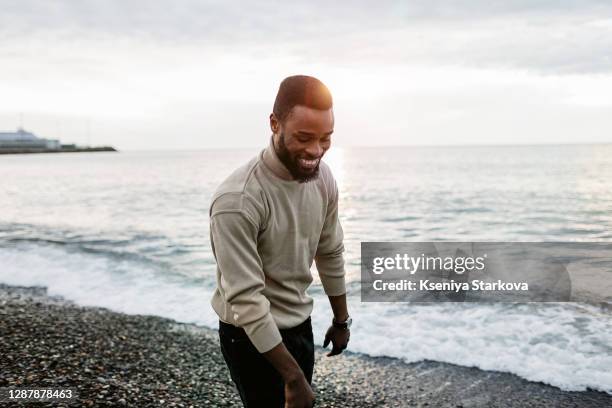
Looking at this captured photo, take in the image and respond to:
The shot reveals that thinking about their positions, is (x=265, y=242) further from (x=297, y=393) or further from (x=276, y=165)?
(x=297, y=393)

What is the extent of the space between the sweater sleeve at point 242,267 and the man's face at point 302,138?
29cm

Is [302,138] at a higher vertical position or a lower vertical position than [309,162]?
higher

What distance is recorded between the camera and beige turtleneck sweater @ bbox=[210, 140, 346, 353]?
224 cm

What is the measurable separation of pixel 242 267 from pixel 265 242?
8.1 inches

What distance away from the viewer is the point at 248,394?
8.54 ft

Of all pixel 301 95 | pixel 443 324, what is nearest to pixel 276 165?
pixel 301 95

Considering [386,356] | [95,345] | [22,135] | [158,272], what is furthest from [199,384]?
[22,135]

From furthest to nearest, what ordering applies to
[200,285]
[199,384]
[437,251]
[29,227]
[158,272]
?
[29,227] → [437,251] → [158,272] → [200,285] → [199,384]

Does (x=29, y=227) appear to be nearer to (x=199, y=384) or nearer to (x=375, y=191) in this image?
(x=199, y=384)

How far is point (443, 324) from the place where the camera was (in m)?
9.66

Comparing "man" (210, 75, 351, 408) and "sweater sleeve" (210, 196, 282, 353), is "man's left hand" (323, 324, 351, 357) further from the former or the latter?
"sweater sleeve" (210, 196, 282, 353)

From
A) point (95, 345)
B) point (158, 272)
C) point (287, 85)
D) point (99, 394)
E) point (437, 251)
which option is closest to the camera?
point (287, 85)

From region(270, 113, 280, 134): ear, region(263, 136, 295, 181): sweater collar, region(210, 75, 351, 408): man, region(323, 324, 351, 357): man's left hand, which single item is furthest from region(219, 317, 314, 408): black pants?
region(270, 113, 280, 134): ear

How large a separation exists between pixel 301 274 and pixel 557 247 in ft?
61.5
